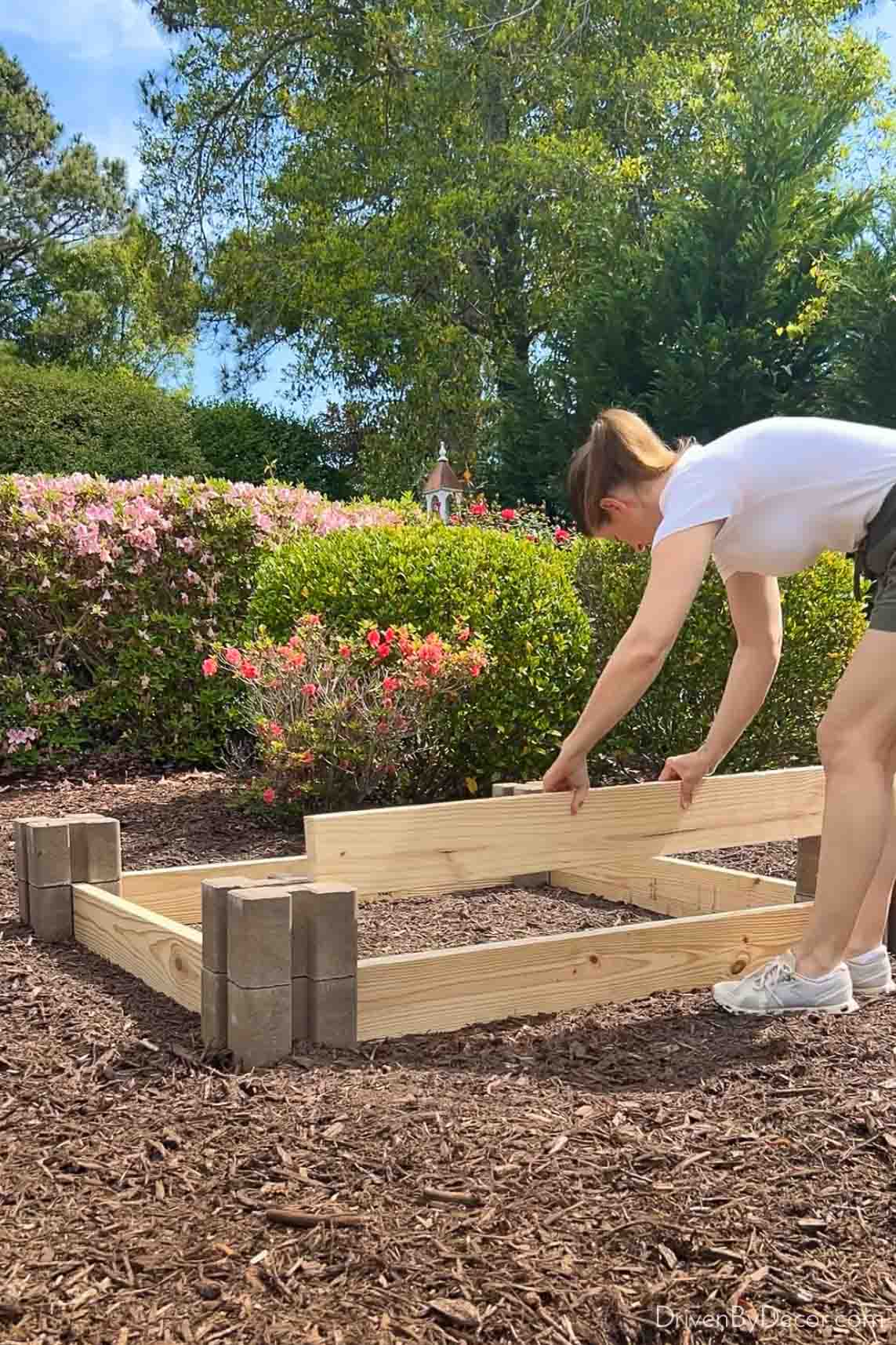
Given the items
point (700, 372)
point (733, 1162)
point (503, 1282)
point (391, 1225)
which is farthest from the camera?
point (700, 372)

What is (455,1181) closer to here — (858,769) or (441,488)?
(858,769)

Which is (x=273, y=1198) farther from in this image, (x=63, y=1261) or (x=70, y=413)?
(x=70, y=413)

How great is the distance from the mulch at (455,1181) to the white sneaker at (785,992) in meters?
0.05

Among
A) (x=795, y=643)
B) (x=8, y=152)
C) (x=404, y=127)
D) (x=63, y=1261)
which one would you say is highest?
(x=8, y=152)

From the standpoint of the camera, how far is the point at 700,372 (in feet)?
52.5

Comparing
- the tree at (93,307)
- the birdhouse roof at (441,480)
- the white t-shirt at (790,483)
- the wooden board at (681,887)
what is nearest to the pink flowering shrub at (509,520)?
the birdhouse roof at (441,480)

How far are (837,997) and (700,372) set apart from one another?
14.1 metres

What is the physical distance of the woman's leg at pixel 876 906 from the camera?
3088 mm

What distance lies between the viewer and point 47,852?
3.56m

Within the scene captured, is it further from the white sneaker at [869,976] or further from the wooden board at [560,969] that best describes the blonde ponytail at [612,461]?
the white sneaker at [869,976]

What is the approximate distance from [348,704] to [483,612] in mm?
944

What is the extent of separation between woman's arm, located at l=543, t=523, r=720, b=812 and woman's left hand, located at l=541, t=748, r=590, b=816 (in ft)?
0.64

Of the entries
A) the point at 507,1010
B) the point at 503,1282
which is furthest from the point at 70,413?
the point at 503,1282

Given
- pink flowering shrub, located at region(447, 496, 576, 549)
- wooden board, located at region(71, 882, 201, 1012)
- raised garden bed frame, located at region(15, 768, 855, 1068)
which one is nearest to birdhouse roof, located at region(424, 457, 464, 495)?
pink flowering shrub, located at region(447, 496, 576, 549)
